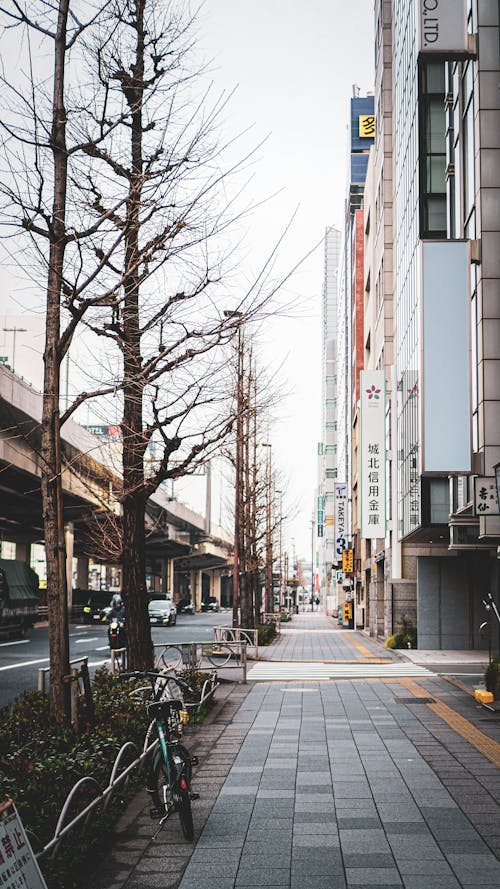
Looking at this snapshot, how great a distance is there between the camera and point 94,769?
7.84 metres

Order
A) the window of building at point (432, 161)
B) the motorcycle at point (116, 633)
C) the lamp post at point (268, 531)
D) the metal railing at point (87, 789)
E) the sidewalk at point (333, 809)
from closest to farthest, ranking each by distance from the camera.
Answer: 1. the metal railing at point (87, 789)
2. the sidewalk at point (333, 809)
3. the window of building at point (432, 161)
4. the motorcycle at point (116, 633)
5. the lamp post at point (268, 531)

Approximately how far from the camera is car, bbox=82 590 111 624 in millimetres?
54397

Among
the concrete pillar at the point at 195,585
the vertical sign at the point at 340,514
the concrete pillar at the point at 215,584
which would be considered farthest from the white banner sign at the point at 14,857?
the concrete pillar at the point at 215,584

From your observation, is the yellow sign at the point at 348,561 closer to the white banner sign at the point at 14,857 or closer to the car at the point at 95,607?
the car at the point at 95,607

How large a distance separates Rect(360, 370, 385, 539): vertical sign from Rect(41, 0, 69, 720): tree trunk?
1090 inches

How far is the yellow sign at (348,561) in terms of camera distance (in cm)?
5756

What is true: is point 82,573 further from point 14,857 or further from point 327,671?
point 14,857

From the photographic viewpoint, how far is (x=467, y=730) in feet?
42.3

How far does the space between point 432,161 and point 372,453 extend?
43.2 feet

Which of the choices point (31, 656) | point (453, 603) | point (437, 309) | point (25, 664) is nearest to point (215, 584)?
point (453, 603)

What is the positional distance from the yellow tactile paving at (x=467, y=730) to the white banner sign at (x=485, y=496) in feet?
10.8

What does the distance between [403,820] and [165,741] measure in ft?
6.41

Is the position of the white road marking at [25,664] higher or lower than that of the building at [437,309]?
lower

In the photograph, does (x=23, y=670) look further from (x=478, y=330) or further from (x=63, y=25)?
(x=63, y=25)
